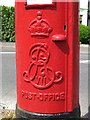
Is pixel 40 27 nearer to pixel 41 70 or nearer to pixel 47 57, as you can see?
pixel 47 57

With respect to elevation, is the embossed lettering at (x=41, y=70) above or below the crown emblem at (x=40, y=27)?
below

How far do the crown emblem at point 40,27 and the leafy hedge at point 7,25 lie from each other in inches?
487

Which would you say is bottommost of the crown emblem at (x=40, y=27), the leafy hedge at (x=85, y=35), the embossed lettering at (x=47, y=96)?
the embossed lettering at (x=47, y=96)

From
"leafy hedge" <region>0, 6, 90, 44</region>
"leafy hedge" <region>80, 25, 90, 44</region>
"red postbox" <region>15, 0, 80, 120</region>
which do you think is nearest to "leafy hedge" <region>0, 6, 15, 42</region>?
"leafy hedge" <region>0, 6, 90, 44</region>

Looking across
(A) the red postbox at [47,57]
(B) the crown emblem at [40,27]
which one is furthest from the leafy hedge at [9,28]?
(B) the crown emblem at [40,27]

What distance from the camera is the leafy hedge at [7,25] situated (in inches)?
611

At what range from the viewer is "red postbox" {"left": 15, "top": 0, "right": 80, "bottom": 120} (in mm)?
3141

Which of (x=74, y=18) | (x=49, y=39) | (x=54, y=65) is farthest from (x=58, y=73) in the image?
(x=74, y=18)

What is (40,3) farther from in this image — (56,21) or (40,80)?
(40,80)

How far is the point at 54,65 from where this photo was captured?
322 cm

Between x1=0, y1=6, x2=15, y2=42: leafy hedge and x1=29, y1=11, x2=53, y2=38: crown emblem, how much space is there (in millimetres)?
12358

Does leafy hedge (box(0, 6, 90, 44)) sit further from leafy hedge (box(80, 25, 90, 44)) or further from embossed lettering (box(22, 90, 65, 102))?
embossed lettering (box(22, 90, 65, 102))

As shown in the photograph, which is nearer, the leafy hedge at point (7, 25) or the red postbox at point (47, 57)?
the red postbox at point (47, 57)

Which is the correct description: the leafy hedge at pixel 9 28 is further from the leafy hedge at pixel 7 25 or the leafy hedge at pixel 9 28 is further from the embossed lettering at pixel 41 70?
the embossed lettering at pixel 41 70
